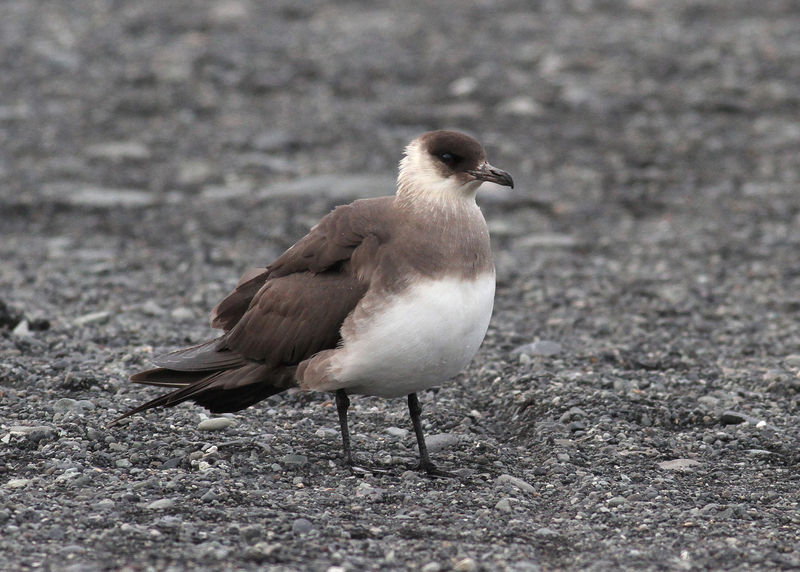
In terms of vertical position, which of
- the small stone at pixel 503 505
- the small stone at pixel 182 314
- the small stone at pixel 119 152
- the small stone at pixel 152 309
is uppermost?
A: the small stone at pixel 119 152

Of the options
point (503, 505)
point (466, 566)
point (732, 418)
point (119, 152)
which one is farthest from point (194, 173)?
point (466, 566)

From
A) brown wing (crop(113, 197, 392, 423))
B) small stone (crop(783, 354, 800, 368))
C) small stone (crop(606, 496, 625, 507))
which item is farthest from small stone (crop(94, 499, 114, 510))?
small stone (crop(783, 354, 800, 368))

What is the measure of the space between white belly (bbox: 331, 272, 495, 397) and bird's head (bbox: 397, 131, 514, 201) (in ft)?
2.06

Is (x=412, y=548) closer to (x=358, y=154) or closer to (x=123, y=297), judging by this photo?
(x=123, y=297)

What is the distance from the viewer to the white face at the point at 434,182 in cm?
638

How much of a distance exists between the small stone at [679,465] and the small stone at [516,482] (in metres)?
0.80

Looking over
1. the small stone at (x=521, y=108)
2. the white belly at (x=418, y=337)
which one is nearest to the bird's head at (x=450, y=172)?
the white belly at (x=418, y=337)

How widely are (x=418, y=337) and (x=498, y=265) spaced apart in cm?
480

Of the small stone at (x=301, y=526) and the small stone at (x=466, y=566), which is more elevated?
the small stone at (x=301, y=526)

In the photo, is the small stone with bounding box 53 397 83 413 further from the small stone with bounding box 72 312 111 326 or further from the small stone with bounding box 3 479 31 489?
the small stone with bounding box 72 312 111 326

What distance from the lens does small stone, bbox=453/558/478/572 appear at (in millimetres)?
4973

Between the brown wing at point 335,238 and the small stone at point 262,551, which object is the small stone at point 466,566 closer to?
the small stone at point 262,551

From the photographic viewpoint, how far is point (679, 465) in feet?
21.1

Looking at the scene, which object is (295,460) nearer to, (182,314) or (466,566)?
(466,566)
